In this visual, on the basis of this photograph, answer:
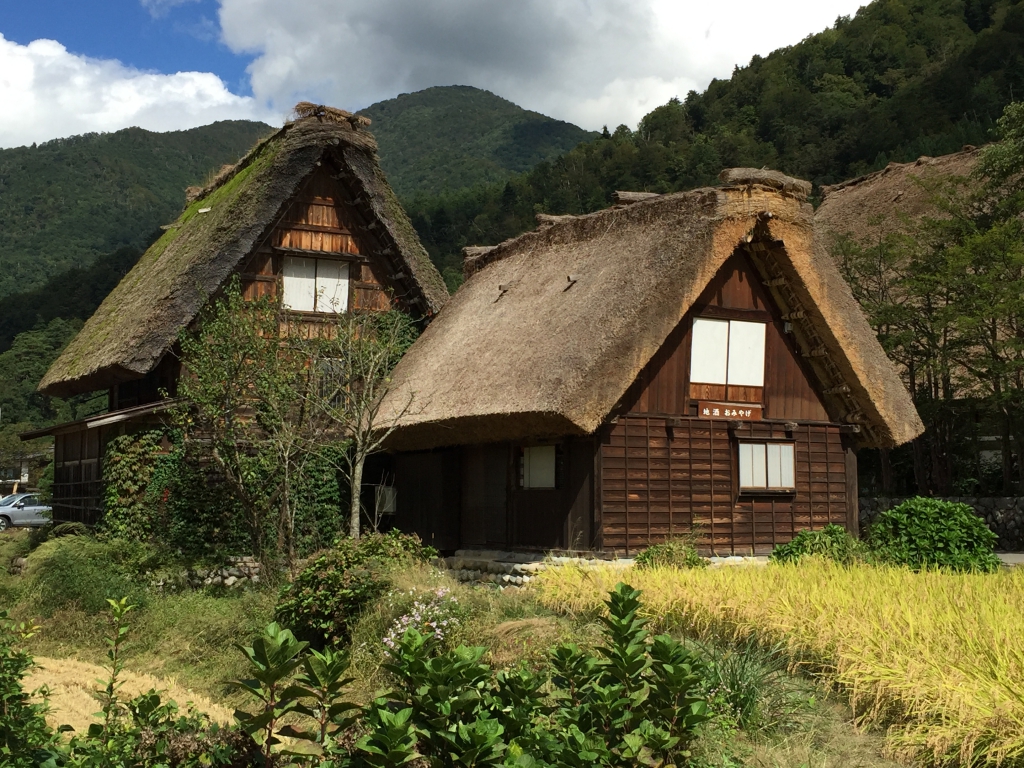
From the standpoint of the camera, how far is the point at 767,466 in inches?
631

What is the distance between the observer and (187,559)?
51.7 ft

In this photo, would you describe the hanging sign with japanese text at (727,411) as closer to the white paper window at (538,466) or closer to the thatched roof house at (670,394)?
the thatched roof house at (670,394)

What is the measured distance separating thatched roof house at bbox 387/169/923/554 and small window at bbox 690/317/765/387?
24 mm

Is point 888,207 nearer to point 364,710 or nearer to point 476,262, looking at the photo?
point 476,262

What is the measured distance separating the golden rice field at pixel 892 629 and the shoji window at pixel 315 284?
9.39 m

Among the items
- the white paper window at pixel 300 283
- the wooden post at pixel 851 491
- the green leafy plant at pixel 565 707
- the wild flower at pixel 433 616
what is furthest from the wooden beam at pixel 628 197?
the green leafy plant at pixel 565 707

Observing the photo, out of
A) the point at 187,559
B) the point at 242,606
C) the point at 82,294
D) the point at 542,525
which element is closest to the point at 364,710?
the point at 242,606

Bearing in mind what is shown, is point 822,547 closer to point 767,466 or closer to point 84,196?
point 767,466

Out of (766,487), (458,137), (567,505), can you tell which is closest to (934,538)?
(766,487)

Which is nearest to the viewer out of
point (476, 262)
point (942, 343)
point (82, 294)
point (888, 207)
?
point (476, 262)

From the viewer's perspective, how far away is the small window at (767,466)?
1582cm

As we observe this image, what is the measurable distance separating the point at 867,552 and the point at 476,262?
10.6 m

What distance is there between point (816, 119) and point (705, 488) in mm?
40976

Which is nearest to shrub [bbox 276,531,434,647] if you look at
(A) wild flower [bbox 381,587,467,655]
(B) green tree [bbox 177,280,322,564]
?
(A) wild flower [bbox 381,587,467,655]
